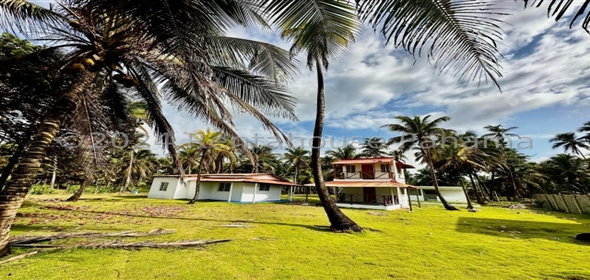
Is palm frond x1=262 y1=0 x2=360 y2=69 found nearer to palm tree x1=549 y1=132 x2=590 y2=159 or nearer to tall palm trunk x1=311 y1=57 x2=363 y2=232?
tall palm trunk x1=311 y1=57 x2=363 y2=232

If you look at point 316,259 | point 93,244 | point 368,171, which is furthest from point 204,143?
point 316,259

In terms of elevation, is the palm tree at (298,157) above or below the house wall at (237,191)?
above

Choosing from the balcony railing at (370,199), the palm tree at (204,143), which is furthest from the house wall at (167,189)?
the balcony railing at (370,199)

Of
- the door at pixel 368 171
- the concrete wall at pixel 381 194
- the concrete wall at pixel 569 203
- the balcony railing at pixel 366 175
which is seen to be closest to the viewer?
the concrete wall at pixel 569 203

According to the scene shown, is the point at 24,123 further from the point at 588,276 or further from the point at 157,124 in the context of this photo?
the point at 588,276

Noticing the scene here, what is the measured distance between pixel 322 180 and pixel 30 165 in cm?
710

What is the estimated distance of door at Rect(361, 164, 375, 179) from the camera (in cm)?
2186

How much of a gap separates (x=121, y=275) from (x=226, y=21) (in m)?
4.15

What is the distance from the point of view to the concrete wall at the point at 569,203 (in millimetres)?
16531

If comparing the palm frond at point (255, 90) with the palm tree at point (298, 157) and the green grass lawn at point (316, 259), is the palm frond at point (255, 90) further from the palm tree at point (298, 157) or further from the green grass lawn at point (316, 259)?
the palm tree at point (298, 157)

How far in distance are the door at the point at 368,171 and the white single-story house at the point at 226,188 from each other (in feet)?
24.4

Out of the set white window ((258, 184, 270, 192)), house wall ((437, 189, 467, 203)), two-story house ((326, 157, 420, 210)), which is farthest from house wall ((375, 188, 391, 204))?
house wall ((437, 189, 467, 203))

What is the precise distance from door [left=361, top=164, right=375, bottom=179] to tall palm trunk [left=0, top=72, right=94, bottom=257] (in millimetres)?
21003

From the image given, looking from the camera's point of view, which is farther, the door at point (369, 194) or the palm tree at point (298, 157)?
the palm tree at point (298, 157)
